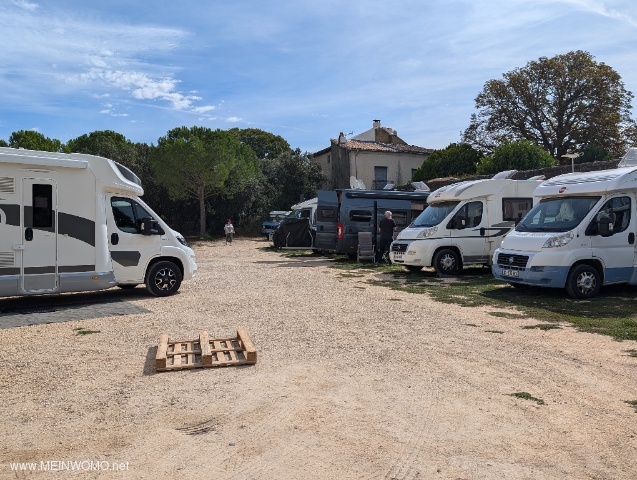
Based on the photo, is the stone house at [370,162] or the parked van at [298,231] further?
the stone house at [370,162]

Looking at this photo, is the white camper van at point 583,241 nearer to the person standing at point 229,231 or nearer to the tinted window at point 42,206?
the tinted window at point 42,206

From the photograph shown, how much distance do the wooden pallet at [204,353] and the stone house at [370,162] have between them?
3184cm

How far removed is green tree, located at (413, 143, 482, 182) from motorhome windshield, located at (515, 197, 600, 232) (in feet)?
76.7

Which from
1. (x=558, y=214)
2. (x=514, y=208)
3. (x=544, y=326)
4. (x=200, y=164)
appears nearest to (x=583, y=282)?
(x=558, y=214)

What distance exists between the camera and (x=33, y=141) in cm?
4162

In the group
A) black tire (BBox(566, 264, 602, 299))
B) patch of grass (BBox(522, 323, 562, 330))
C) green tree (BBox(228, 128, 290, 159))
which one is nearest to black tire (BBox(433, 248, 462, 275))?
black tire (BBox(566, 264, 602, 299))

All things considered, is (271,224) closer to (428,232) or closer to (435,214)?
(435,214)

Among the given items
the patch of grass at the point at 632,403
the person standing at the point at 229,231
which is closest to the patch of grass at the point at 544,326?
the patch of grass at the point at 632,403

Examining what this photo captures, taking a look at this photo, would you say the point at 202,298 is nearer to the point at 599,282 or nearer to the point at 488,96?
the point at 599,282

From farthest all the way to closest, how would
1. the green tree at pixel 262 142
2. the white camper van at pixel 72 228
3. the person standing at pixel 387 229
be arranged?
the green tree at pixel 262 142 < the person standing at pixel 387 229 < the white camper van at pixel 72 228

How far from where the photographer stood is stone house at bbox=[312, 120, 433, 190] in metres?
39.3

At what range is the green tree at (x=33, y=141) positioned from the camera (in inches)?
1612

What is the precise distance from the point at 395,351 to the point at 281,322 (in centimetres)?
221

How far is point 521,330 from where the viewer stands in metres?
7.59
